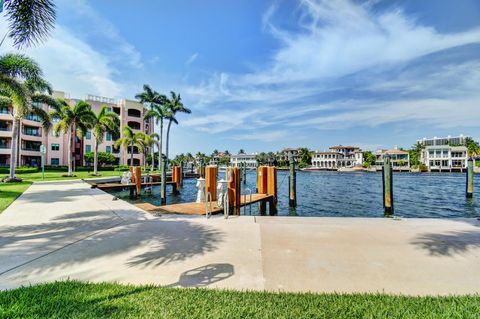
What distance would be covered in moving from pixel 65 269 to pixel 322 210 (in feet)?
49.6

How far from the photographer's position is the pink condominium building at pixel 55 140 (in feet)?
146

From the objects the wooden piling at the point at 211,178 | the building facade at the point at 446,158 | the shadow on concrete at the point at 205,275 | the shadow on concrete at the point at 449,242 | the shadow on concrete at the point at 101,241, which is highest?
the building facade at the point at 446,158

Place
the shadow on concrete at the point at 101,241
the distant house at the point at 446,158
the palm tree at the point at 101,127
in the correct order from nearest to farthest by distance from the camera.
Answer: the shadow on concrete at the point at 101,241, the palm tree at the point at 101,127, the distant house at the point at 446,158

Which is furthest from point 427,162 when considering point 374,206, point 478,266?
point 478,266

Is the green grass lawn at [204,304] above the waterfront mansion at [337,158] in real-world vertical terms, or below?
below

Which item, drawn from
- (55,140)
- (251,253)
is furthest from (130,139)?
(251,253)

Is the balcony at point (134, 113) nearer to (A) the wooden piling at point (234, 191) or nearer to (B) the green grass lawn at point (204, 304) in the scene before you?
(A) the wooden piling at point (234, 191)

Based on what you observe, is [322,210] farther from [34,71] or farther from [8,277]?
[34,71]

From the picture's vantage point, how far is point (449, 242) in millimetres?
5688

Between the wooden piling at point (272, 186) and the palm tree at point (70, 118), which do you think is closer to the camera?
the wooden piling at point (272, 186)

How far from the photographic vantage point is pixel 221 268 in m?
4.38

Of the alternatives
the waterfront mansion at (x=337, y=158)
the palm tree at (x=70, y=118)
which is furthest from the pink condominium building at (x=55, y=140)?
the waterfront mansion at (x=337, y=158)

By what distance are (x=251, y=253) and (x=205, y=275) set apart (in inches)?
48.8

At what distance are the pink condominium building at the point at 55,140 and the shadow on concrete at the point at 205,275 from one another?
37758mm
